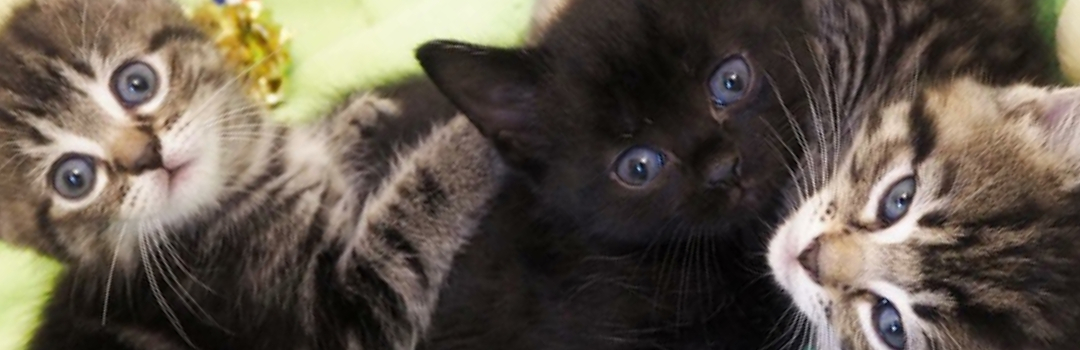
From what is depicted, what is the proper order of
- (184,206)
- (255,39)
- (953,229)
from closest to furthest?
(953,229) < (184,206) < (255,39)

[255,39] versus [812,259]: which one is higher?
[255,39]

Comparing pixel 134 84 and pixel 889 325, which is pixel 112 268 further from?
pixel 889 325

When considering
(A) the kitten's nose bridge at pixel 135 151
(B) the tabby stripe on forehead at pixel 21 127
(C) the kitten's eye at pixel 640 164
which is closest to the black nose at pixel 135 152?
(A) the kitten's nose bridge at pixel 135 151

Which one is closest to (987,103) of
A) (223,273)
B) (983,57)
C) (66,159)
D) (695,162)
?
(983,57)

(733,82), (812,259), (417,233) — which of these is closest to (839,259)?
(812,259)

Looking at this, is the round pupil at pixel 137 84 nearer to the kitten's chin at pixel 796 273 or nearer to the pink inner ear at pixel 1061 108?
the kitten's chin at pixel 796 273

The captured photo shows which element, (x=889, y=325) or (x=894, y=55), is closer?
(x=889, y=325)

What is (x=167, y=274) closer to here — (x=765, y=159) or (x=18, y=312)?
(x=18, y=312)
